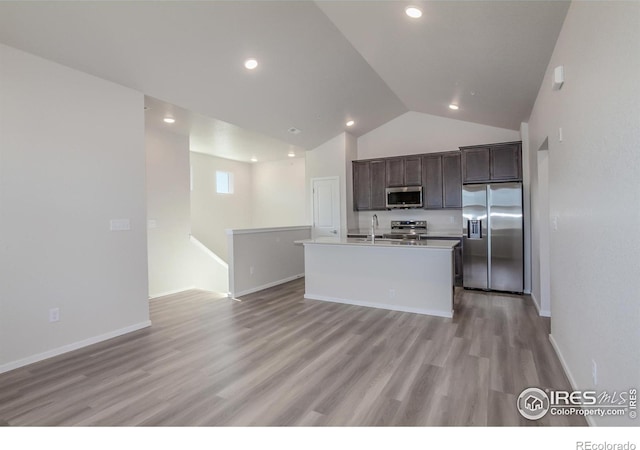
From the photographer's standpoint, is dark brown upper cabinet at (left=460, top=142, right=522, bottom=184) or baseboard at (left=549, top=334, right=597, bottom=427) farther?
dark brown upper cabinet at (left=460, top=142, right=522, bottom=184)

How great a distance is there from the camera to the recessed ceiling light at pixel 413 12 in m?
2.70

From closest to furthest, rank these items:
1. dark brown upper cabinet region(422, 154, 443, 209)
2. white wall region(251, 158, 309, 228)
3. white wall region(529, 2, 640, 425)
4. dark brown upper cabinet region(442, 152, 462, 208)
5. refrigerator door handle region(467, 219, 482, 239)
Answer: white wall region(529, 2, 640, 425)
refrigerator door handle region(467, 219, 482, 239)
dark brown upper cabinet region(442, 152, 462, 208)
dark brown upper cabinet region(422, 154, 443, 209)
white wall region(251, 158, 309, 228)

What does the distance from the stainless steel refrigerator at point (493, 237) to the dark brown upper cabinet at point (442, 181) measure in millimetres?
501

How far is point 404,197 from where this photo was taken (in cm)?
635

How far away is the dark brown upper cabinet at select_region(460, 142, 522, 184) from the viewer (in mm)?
5195

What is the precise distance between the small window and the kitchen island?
4089 millimetres

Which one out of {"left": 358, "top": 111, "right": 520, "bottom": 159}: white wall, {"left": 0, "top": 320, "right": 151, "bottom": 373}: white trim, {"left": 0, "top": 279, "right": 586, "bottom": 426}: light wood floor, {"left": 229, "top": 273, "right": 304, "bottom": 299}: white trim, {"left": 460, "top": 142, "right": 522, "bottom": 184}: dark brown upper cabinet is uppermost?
{"left": 358, "top": 111, "right": 520, "bottom": 159}: white wall

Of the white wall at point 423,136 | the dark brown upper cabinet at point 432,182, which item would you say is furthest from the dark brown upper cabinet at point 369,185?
the dark brown upper cabinet at point 432,182

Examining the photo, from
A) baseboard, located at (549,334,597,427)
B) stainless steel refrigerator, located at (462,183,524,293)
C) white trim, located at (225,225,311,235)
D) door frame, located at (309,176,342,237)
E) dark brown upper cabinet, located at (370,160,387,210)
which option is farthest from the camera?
door frame, located at (309,176,342,237)

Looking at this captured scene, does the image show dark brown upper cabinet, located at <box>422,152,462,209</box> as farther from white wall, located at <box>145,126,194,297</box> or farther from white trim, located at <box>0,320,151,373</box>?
white trim, located at <box>0,320,151,373</box>

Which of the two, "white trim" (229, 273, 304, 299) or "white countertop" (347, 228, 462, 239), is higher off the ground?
"white countertop" (347, 228, 462, 239)

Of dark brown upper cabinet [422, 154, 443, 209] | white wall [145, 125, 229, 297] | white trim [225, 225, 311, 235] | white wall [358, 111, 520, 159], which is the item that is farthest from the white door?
white wall [145, 125, 229, 297]
